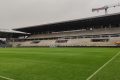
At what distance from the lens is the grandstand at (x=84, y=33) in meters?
66.5

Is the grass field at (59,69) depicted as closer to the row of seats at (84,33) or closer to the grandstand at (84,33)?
the grandstand at (84,33)

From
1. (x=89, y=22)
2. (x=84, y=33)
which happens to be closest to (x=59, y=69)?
(x=89, y=22)

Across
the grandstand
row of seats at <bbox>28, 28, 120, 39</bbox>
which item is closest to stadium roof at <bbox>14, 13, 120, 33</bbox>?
the grandstand

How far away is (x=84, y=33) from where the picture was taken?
259 feet

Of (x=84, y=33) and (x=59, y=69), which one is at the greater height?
(x=84, y=33)

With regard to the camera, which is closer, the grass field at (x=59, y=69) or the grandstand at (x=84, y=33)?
the grass field at (x=59, y=69)

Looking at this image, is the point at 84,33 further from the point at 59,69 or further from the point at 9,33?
the point at 59,69

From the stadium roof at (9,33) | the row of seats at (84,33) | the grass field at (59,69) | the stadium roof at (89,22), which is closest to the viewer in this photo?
the grass field at (59,69)

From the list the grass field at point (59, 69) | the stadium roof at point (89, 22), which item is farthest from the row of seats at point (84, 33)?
the grass field at point (59, 69)

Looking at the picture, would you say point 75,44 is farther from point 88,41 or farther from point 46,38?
point 46,38

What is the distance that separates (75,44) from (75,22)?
28.2 ft

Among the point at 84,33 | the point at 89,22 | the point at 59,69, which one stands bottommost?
the point at 59,69

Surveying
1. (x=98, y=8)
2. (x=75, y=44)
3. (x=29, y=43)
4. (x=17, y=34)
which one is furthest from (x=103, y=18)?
(x=17, y=34)

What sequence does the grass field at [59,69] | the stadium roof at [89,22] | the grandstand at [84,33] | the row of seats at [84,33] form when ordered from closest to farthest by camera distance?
the grass field at [59,69] < the stadium roof at [89,22] < the grandstand at [84,33] < the row of seats at [84,33]
